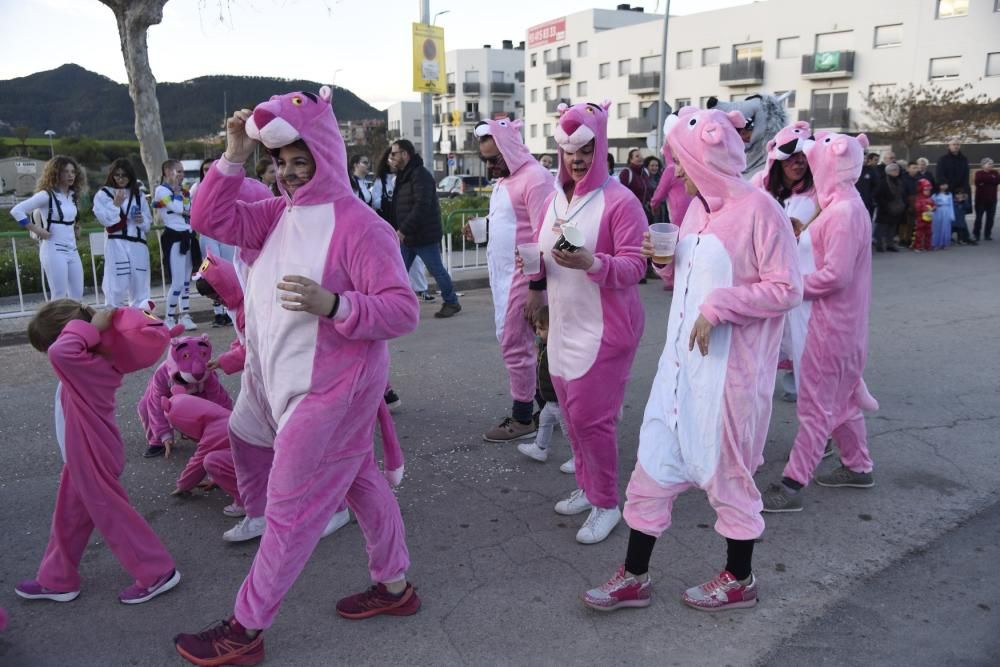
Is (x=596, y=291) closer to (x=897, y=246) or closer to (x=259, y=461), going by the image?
(x=259, y=461)

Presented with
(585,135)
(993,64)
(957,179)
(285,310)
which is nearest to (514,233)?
(585,135)

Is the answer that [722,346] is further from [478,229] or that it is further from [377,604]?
[478,229]

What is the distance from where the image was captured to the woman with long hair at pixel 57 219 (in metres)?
7.64

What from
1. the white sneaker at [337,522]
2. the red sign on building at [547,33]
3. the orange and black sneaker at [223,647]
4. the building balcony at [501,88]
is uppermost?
the red sign on building at [547,33]

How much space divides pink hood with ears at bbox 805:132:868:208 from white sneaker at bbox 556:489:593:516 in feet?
6.58

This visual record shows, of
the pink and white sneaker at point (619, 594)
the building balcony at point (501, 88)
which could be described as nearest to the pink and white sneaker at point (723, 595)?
the pink and white sneaker at point (619, 594)

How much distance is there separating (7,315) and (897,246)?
15343mm

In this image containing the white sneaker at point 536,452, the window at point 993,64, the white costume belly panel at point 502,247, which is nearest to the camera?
the white sneaker at point 536,452

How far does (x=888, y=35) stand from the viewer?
1698 inches

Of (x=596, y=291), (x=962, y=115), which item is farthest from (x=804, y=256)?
(x=962, y=115)

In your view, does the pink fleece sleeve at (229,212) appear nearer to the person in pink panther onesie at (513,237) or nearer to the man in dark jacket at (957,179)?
the person in pink panther onesie at (513,237)

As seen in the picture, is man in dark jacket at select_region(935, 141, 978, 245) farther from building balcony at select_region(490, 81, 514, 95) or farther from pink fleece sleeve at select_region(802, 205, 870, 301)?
building balcony at select_region(490, 81, 514, 95)

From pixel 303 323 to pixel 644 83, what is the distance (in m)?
57.4

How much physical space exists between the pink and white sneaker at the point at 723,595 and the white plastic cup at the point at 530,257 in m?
1.59
